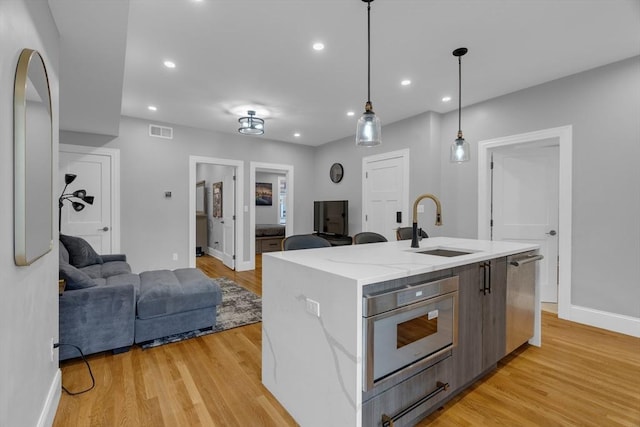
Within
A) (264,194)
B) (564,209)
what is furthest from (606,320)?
(264,194)

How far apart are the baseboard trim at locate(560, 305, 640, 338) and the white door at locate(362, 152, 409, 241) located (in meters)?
2.33

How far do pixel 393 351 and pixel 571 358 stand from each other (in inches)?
82.4

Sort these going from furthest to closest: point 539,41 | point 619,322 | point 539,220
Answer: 1. point 539,220
2. point 619,322
3. point 539,41

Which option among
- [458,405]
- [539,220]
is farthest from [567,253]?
[458,405]

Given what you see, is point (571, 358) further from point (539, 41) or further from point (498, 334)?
point (539, 41)

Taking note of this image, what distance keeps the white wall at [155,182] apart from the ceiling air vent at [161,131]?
2.5 inches

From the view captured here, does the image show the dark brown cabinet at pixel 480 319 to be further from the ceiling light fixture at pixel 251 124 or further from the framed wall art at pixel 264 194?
the framed wall art at pixel 264 194

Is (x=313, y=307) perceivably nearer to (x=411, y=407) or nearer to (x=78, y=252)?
(x=411, y=407)

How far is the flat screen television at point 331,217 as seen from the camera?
6.04 metres

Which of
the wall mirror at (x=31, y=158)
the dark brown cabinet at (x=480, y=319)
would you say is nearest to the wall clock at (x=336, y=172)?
the dark brown cabinet at (x=480, y=319)

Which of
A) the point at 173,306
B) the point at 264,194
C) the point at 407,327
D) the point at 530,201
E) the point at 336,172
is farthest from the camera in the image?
the point at 264,194

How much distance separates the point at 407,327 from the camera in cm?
157

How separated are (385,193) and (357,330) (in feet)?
13.5

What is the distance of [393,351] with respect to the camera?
4.94ft
